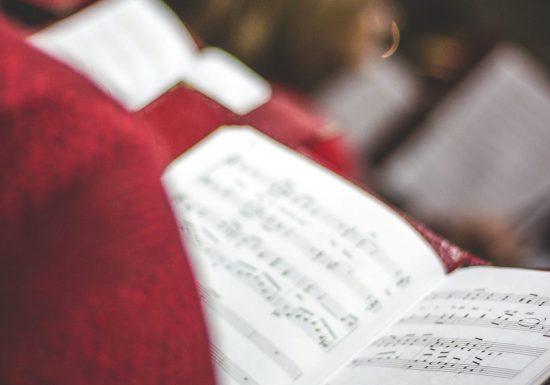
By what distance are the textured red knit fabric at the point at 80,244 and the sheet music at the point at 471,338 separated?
0.19 m

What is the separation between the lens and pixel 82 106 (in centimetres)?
37

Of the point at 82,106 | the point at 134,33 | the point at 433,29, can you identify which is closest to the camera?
the point at 82,106

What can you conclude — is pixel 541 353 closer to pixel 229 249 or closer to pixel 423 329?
pixel 423 329

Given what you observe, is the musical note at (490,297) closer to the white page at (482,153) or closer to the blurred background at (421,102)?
the blurred background at (421,102)

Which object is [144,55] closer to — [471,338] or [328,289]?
[328,289]

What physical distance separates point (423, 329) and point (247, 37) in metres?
1.04

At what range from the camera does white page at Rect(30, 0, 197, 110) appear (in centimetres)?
90

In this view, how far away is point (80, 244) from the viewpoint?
38cm

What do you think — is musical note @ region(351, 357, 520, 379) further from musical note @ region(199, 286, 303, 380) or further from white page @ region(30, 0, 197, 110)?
white page @ region(30, 0, 197, 110)

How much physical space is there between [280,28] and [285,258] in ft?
3.22

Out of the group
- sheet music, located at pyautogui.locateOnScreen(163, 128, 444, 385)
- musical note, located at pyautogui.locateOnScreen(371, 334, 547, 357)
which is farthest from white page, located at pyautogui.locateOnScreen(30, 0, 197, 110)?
musical note, located at pyautogui.locateOnScreen(371, 334, 547, 357)

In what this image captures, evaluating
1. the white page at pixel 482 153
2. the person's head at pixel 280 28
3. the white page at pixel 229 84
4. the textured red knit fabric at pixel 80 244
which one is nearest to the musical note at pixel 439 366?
the textured red knit fabric at pixel 80 244

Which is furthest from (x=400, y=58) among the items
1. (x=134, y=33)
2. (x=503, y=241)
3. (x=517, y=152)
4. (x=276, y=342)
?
(x=276, y=342)

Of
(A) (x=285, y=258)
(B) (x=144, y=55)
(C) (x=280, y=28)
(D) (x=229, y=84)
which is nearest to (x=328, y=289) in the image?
(A) (x=285, y=258)
